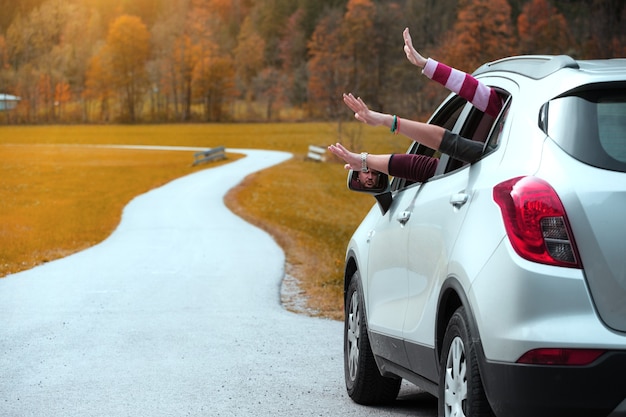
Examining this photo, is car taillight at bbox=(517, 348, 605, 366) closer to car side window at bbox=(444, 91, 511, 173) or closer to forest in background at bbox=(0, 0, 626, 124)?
car side window at bbox=(444, 91, 511, 173)

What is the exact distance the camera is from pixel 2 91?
28.6 m

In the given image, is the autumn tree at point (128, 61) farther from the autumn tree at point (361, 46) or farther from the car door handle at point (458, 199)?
the car door handle at point (458, 199)

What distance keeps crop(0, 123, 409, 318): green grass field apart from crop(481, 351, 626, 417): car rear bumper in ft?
28.8

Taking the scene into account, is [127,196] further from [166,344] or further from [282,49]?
[282,49]

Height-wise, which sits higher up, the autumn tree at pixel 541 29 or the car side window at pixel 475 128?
the car side window at pixel 475 128

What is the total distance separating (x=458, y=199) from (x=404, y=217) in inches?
42.3

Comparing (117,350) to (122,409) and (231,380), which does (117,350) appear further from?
(122,409)

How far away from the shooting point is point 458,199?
4.82 metres

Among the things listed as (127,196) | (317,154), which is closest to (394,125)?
(127,196)

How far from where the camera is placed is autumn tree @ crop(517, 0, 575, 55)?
79.7m

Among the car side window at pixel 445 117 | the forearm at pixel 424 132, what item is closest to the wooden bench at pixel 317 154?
the car side window at pixel 445 117

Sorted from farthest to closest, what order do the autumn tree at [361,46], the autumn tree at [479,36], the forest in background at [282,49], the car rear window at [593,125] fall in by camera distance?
the autumn tree at [361,46], the autumn tree at [479,36], the forest in background at [282,49], the car rear window at [593,125]

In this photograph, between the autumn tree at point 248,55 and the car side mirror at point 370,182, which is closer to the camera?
the car side mirror at point 370,182

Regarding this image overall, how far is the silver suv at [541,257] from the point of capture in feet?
13.4
